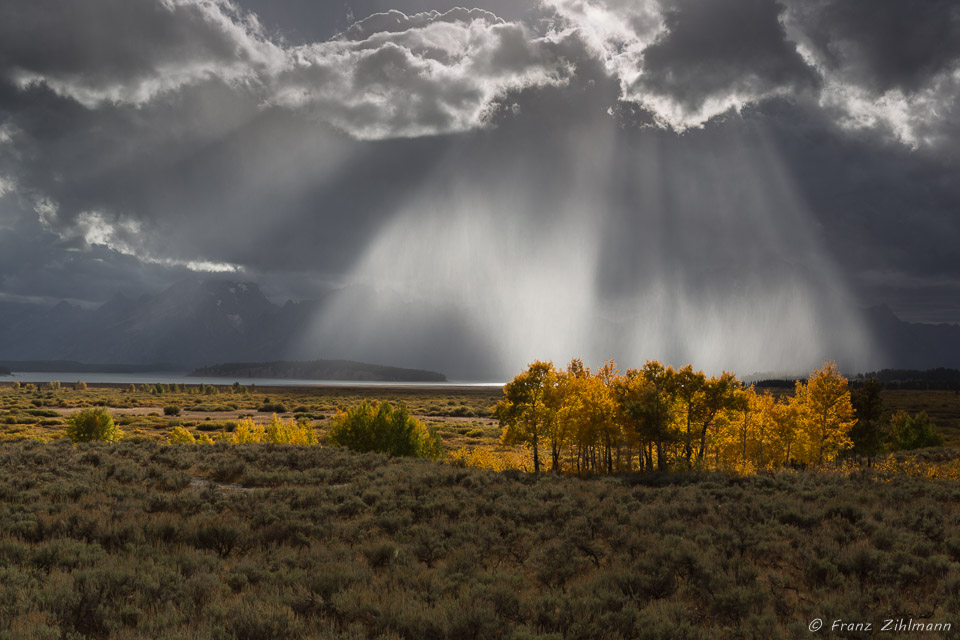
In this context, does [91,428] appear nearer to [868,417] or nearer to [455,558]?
[455,558]

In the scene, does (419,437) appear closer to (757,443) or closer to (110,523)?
(110,523)

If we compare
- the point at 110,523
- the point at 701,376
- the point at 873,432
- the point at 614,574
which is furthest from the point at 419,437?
the point at 873,432

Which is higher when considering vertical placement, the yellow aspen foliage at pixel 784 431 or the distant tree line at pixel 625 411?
the distant tree line at pixel 625 411

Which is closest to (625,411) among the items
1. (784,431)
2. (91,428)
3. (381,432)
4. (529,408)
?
(529,408)

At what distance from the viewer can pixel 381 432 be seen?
141 ft

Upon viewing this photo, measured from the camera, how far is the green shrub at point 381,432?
140ft

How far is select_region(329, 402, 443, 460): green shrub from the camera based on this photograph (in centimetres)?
4266

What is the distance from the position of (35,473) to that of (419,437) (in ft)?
93.0

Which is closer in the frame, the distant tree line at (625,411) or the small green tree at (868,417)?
the distant tree line at (625,411)

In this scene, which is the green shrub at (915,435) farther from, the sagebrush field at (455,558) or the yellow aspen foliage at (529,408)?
the sagebrush field at (455,558)

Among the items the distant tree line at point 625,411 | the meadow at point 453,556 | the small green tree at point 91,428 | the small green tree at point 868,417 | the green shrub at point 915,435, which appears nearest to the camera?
the meadow at point 453,556

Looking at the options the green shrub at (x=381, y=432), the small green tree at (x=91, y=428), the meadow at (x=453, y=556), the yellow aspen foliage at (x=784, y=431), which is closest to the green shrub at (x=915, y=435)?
→ the yellow aspen foliage at (x=784, y=431)

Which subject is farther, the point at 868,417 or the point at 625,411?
the point at 868,417

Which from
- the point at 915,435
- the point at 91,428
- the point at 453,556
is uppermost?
the point at 453,556
